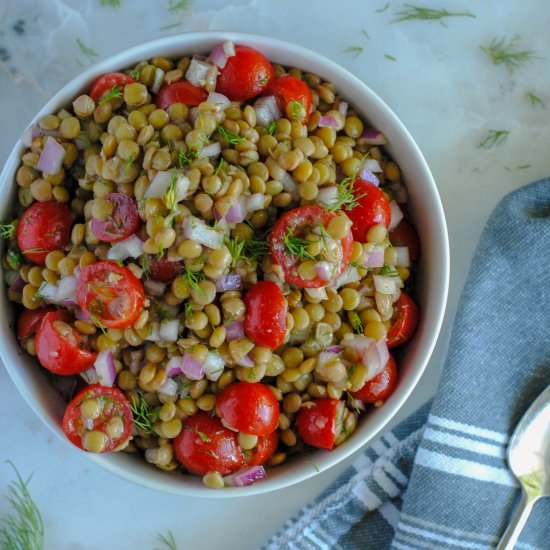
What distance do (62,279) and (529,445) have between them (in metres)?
1.52

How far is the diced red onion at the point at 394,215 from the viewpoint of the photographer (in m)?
2.29

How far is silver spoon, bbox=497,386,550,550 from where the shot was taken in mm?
2494

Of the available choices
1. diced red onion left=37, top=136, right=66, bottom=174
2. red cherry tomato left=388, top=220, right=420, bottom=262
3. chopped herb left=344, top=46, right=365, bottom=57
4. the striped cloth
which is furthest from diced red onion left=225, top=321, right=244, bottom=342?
chopped herb left=344, top=46, right=365, bottom=57

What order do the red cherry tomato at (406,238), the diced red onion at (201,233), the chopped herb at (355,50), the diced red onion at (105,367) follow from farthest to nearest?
1. the chopped herb at (355,50)
2. the red cherry tomato at (406,238)
3. the diced red onion at (105,367)
4. the diced red onion at (201,233)

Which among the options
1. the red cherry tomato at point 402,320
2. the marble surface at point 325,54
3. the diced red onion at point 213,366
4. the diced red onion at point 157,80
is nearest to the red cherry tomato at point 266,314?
the diced red onion at point 213,366

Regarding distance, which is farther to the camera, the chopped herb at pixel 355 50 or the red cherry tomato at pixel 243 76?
the chopped herb at pixel 355 50

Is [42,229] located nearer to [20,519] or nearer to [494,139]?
[20,519]

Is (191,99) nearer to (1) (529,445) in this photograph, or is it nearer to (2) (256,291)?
(2) (256,291)

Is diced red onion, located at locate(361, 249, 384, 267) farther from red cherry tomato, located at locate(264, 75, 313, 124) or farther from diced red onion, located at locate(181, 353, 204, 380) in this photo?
diced red onion, located at locate(181, 353, 204, 380)

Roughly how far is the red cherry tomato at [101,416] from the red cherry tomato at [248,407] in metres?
0.25

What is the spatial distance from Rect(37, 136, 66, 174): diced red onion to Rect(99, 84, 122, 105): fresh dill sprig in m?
0.17

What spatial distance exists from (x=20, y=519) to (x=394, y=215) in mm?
1592

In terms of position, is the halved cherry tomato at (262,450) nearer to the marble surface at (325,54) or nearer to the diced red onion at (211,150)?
the marble surface at (325,54)

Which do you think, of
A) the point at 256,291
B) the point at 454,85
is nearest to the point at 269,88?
the point at 256,291
